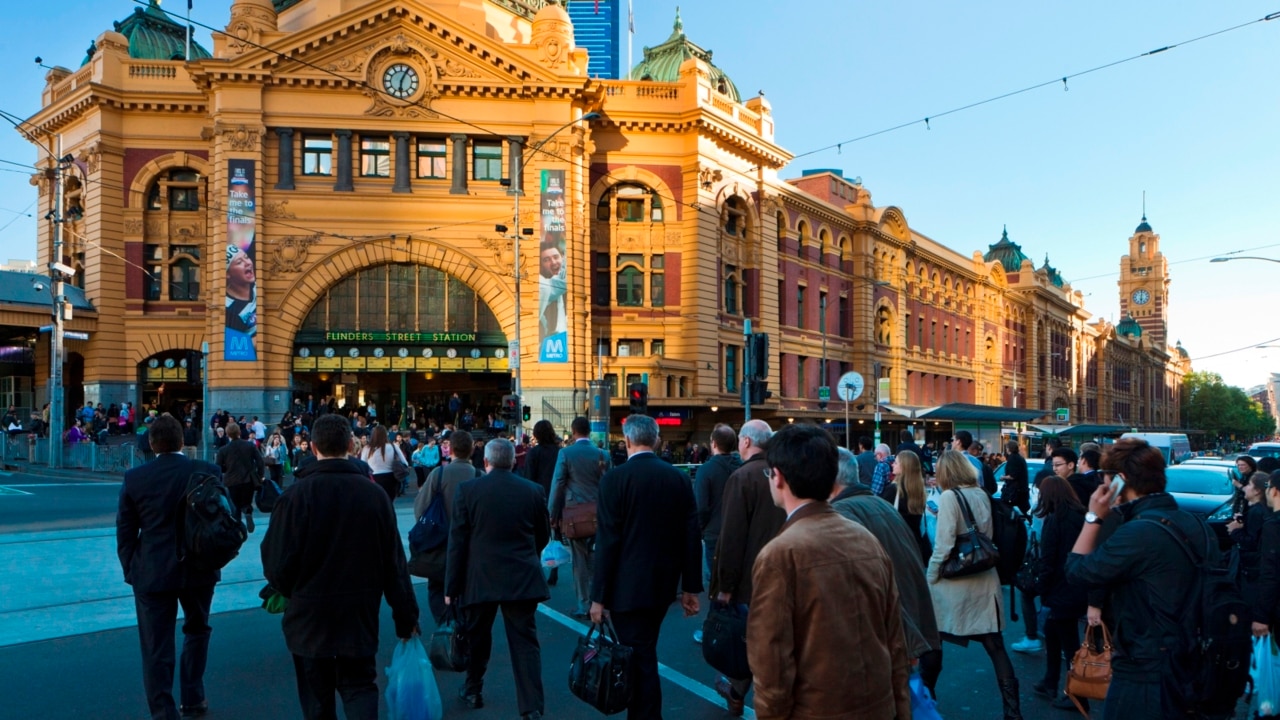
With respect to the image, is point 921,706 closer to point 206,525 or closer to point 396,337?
point 206,525

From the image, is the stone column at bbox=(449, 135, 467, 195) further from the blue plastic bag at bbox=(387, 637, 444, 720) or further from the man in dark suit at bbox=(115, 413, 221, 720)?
the blue plastic bag at bbox=(387, 637, 444, 720)

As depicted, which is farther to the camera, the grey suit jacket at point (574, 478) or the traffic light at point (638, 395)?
the traffic light at point (638, 395)

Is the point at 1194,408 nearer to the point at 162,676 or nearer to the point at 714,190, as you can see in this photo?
the point at 714,190

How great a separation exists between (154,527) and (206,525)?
39 cm

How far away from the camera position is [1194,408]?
449ft

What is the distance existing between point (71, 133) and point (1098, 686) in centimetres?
4190

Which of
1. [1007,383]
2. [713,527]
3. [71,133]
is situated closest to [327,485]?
[713,527]

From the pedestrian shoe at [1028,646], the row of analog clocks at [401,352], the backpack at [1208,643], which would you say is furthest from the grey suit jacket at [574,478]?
the row of analog clocks at [401,352]

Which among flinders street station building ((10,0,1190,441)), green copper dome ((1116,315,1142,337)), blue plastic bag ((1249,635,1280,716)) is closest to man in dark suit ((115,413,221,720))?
blue plastic bag ((1249,635,1280,716))

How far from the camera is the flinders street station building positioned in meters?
35.4

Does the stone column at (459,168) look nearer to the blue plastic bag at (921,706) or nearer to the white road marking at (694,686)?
the white road marking at (694,686)

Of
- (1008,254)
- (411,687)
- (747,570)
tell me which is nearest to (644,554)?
(747,570)

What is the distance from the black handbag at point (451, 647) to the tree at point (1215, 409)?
144 meters

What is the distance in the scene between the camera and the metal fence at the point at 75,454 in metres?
28.7
